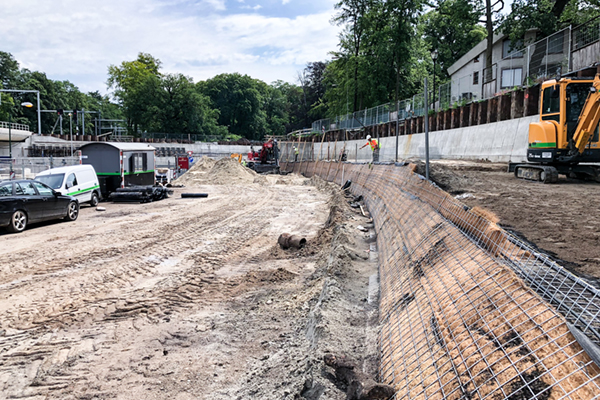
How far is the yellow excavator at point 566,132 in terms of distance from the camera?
13969mm

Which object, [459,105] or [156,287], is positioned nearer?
[156,287]

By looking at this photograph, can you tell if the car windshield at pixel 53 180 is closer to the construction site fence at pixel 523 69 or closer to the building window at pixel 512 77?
the construction site fence at pixel 523 69

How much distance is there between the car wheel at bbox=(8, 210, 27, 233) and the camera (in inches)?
511

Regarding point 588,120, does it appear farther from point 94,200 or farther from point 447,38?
point 447,38

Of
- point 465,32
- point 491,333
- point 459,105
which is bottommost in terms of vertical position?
point 491,333

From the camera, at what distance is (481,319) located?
11.5 feet

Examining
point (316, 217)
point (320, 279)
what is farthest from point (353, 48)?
point (320, 279)

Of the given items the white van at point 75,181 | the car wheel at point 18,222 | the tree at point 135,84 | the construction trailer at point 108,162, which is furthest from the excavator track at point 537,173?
the tree at point 135,84

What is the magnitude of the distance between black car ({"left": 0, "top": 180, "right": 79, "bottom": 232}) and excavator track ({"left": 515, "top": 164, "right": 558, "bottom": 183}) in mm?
15908

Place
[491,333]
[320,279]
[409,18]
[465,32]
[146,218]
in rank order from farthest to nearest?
[465,32], [409,18], [146,218], [320,279], [491,333]

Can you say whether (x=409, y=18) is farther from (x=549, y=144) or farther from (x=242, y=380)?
(x=242, y=380)

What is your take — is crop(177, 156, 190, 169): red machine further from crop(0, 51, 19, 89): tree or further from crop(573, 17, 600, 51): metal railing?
crop(0, 51, 19, 89): tree

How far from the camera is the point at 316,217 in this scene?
17031mm

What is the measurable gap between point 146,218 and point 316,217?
6252 mm
